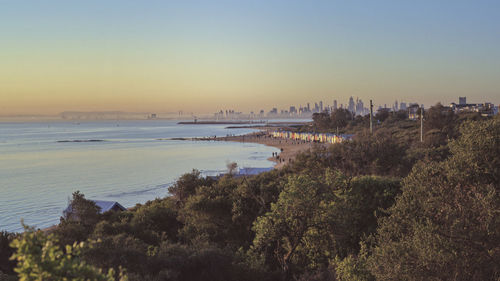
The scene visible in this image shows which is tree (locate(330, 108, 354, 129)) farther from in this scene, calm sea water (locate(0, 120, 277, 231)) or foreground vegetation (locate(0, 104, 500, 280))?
foreground vegetation (locate(0, 104, 500, 280))

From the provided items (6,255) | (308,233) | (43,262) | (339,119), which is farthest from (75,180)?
(339,119)

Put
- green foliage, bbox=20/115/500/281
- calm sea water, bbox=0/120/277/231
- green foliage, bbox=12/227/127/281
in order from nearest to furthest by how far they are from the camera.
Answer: green foliage, bbox=12/227/127/281
green foliage, bbox=20/115/500/281
calm sea water, bbox=0/120/277/231

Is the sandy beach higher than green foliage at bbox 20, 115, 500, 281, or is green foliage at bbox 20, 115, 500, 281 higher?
green foliage at bbox 20, 115, 500, 281

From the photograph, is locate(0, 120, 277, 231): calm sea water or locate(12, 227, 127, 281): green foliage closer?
locate(12, 227, 127, 281): green foliage

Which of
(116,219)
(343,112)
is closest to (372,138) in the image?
(116,219)

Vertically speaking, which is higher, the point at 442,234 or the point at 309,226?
the point at 442,234

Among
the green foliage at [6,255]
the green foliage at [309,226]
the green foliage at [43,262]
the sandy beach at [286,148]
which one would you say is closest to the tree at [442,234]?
the green foliage at [309,226]

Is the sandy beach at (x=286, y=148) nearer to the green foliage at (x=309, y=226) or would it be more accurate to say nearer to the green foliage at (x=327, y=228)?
the green foliage at (x=327, y=228)

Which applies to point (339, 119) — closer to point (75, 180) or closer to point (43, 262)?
point (75, 180)

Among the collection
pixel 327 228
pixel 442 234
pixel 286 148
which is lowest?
pixel 286 148

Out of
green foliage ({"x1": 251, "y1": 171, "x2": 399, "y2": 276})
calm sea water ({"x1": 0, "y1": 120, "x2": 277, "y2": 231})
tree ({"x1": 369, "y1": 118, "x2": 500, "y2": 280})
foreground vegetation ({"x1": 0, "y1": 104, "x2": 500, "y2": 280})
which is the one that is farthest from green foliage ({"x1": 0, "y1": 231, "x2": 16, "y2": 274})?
tree ({"x1": 369, "y1": 118, "x2": 500, "y2": 280})

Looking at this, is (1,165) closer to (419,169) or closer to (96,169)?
(96,169)
